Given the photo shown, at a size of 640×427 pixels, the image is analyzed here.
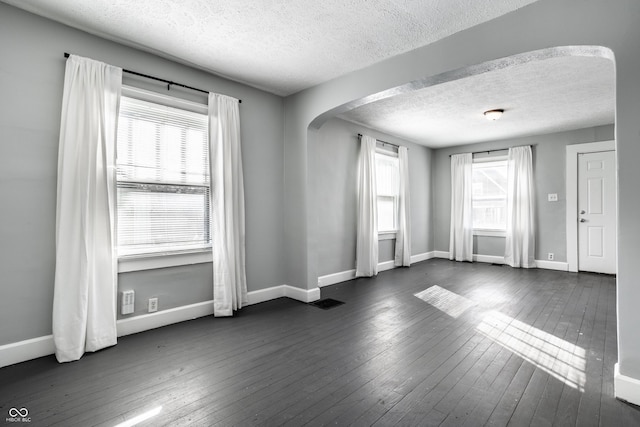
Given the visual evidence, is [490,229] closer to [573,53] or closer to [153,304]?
[573,53]

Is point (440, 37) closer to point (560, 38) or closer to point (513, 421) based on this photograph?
point (560, 38)

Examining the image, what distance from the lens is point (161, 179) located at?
310cm

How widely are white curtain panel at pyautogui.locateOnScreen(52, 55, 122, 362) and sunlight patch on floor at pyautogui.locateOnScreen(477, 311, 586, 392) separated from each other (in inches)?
136

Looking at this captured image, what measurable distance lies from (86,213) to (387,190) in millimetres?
4888

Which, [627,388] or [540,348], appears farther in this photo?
[540,348]

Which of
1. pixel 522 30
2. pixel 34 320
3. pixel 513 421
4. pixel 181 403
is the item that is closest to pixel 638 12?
pixel 522 30

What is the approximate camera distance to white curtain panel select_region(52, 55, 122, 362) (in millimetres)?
2436

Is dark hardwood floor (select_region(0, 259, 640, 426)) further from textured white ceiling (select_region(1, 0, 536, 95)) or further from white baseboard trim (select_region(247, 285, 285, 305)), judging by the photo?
textured white ceiling (select_region(1, 0, 536, 95))

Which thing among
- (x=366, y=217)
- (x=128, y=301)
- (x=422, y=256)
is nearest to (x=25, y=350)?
(x=128, y=301)

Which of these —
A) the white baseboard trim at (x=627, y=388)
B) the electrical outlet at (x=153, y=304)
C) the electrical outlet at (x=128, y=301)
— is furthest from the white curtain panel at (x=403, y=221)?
the electrical outlet at (x=128, y=301)

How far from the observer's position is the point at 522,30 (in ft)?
7.55

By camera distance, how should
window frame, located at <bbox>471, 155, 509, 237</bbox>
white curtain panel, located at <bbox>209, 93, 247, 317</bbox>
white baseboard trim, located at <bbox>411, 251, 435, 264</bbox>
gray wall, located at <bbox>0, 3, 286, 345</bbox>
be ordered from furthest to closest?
white baseboard trim, located at <bbox>411, 251, 435, 264</bbox> < window frame, located at <bbox>471, 155, 509, 237</bbox> < white curtain panel, located at <bbox>209, 93, 247, 317</bbox> < gray wall, located at <bbox>0, 3, 286, 345</bbox>

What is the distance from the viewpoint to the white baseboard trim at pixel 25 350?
2.29 metres

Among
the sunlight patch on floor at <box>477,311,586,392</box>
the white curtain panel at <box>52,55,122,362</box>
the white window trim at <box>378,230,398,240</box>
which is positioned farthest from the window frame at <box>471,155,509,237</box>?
the white curtain panel at <box>52,55,122,362</box>
